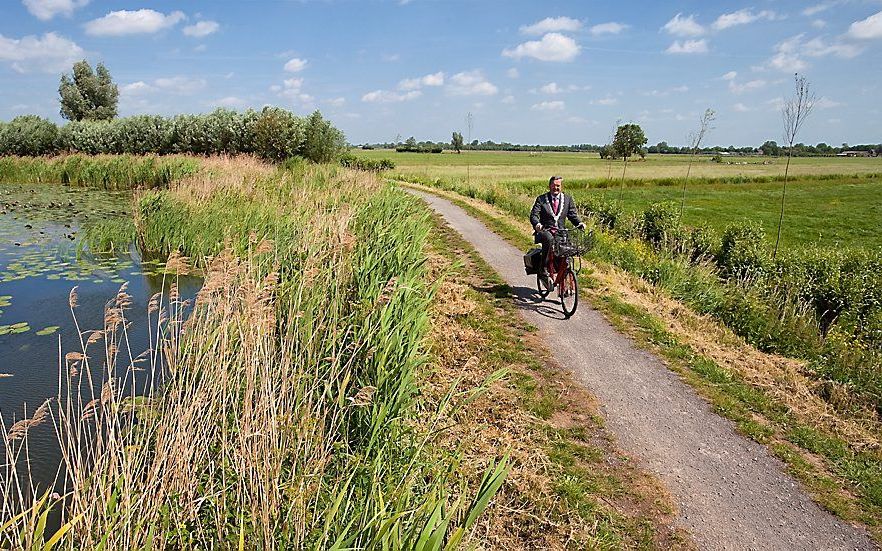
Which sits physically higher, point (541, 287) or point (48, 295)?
point (541, 287)

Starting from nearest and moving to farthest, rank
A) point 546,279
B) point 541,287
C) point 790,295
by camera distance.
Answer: point 546,279 < point 541,287 < point 790,295

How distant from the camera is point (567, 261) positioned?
8531mm

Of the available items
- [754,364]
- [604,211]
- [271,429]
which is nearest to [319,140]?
[604,211]

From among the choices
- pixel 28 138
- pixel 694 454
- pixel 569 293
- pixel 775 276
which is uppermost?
pixel 28 138

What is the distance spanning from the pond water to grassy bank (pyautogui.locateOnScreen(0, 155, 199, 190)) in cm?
639

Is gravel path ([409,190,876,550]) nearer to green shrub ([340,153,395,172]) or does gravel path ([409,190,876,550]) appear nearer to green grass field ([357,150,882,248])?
green grass field ([357,150,882,248])

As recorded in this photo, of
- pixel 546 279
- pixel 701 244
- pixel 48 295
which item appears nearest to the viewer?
pixel 546 279

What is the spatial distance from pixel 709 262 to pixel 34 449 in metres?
14.7

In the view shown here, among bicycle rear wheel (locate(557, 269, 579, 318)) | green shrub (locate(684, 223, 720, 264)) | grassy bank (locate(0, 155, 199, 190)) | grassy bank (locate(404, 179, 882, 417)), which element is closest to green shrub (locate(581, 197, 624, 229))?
grassy bank (locate(404, 179, 882, 417))

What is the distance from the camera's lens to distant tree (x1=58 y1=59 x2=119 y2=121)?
173ft

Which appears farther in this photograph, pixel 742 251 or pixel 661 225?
pixel 661 225

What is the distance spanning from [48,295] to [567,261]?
30.2 ft

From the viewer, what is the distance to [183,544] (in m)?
3.02

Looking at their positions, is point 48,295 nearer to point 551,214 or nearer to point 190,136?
point 551,214
